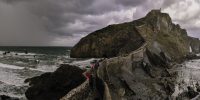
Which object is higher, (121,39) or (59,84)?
(121,39)

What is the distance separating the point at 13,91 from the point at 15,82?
229 inches

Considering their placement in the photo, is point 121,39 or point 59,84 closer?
point 59,84

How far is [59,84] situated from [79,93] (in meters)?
5.71

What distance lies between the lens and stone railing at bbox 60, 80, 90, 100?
823 inches

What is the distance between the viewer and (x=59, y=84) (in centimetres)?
2750

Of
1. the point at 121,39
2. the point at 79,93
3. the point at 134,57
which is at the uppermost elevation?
the point at 121,39

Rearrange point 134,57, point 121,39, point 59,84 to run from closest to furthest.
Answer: point 59,84, point 134,57, point 121,39

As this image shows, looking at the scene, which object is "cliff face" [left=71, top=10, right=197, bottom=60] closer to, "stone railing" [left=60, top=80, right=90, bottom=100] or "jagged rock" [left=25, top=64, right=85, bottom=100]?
"jagged rock" [left=25, top=64, right=85, bottom=100]

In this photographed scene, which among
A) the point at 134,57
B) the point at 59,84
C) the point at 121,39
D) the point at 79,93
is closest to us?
the point at 79,93

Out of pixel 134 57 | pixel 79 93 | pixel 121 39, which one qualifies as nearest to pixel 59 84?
pixel 79 93

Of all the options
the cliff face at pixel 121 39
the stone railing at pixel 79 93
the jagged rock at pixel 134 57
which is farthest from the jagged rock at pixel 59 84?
the cliff face at pixel 121 39

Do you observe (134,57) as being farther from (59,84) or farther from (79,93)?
(79,93)

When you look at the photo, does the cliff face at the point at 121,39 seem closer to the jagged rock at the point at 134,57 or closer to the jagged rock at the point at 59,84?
the jagged rock at the point at 134,57

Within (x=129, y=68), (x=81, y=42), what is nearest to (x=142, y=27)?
(x=81, y=42)
